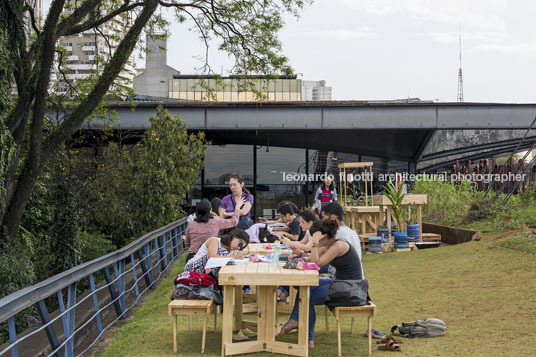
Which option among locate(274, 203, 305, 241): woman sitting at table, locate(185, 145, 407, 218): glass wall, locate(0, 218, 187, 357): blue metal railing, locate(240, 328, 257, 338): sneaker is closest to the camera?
locate(0, 218, 187, 357): blue metal railing

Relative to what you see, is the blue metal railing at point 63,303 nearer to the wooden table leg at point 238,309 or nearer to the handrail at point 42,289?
the handrail at point 42,289

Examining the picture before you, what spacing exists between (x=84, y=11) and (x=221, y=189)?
1367 cm

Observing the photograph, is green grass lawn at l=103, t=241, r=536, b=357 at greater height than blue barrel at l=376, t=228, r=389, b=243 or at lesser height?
lesser

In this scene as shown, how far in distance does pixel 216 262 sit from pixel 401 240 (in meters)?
8.58

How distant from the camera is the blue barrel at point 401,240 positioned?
14375 millimetres

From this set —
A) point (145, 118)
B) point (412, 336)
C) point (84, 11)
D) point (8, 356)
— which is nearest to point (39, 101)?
point (84, 11)

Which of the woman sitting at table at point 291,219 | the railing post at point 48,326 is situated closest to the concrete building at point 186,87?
the woman sitting at table at point 291,219

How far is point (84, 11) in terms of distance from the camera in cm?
1224

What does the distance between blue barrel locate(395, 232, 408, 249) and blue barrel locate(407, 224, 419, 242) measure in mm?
249

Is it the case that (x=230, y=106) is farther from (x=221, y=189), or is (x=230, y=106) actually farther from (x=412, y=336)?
(x=412, y=336)

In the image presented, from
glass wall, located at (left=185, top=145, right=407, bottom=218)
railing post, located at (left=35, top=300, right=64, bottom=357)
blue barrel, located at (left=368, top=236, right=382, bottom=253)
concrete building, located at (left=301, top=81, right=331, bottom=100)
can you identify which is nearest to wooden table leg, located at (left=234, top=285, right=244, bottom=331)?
railing post, located at (left=35, top=300, right=64, bottom=357)

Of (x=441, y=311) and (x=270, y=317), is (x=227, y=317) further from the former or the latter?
(x=441, y=311)

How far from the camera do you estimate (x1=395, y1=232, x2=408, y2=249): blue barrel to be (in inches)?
566

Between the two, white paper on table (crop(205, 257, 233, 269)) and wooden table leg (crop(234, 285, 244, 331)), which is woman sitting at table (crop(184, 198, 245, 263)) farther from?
white paper on table (crop(205, 257, 233, 269))
